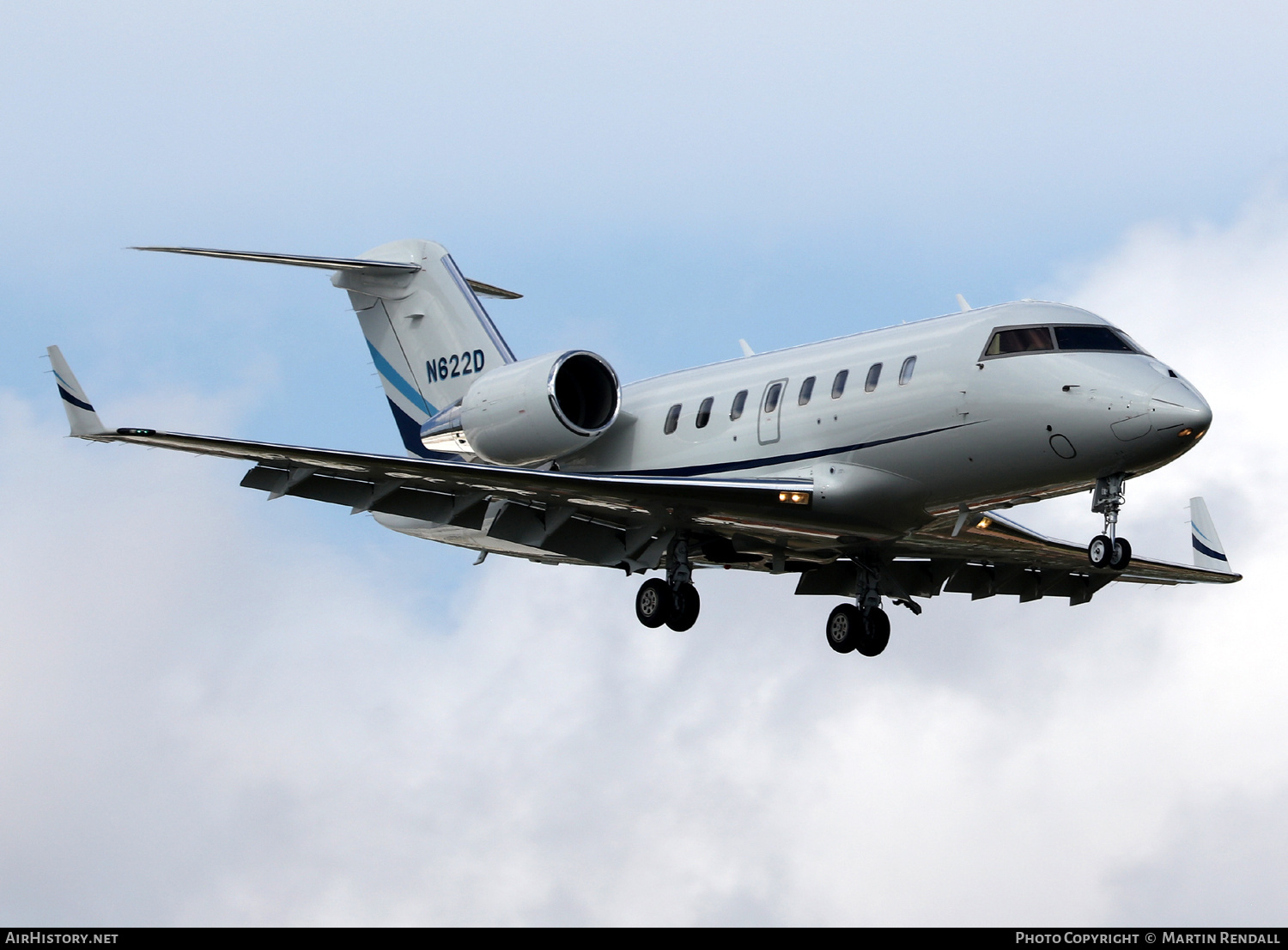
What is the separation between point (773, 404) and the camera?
19094 millimetres

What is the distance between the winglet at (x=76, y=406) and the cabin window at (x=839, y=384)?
7.91 meters

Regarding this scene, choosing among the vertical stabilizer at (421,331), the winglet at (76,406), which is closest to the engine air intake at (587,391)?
the vertical stabilizer at (421,331)

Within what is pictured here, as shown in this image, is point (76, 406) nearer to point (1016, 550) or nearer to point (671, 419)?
point (671, 419)

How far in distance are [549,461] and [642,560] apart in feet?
5.79

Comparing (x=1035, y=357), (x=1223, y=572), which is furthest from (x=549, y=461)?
(x=1223, y=572)

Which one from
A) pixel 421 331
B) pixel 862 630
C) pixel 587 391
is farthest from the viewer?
pixel 421 331

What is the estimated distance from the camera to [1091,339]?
17328mm

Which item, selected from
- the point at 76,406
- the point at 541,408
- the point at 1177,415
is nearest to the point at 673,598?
the point at 541,408

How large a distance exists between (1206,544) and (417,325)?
12229mm

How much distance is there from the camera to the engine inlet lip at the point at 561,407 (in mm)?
20109

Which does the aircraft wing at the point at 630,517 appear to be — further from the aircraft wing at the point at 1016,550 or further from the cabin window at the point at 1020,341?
the cabin window at the point at 1020,341

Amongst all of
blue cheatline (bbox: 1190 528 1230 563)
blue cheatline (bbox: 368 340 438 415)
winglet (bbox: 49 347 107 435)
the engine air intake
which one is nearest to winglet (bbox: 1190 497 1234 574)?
blue cheatline (bbox: 1190 528 1230 563)

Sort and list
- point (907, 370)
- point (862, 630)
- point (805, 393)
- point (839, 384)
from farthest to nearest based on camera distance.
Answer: point (862, 630)
point (805, 393)
point (839, 384)
point (907, 370)
